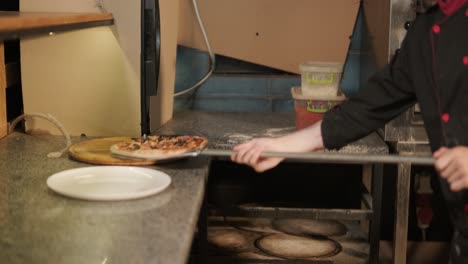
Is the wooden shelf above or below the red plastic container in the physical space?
above

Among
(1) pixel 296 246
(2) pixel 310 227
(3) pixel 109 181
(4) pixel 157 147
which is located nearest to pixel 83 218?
(3) pixel 109 181

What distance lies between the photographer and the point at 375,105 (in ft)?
5.52

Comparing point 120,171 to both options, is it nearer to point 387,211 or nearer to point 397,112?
point 397,112


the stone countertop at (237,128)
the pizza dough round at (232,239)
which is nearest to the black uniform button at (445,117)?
the stone countertop at (237,128)

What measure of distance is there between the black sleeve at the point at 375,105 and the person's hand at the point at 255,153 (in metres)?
0.14

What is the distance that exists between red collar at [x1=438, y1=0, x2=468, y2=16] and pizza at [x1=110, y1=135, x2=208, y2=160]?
2.40 ft

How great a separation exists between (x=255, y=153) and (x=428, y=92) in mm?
431

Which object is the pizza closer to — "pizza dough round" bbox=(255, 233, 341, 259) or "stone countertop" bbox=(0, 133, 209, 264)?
"stone countertop" bbox=(0, 133, 209, 264)

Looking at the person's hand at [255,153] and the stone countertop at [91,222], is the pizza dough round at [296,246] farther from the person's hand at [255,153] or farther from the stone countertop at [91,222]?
the person's hand at [255,153]

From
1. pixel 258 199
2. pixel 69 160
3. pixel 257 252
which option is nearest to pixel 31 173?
pixel 69 160

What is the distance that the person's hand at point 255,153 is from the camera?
168 cm

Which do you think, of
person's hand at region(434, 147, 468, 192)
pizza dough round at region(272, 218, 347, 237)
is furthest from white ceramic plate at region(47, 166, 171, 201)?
pizza dough round at region(272, 218, 347, 237)

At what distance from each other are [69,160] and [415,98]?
999 millimetres

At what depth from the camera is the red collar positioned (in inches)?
59.8
